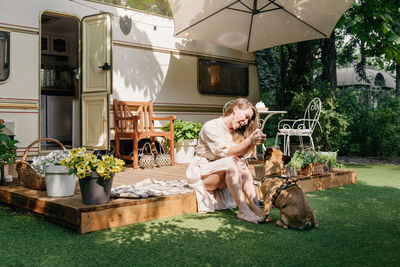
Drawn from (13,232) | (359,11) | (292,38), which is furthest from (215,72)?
(13,232)

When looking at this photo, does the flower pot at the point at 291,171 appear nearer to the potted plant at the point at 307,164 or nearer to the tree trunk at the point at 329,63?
the potted plant at the point at 307,164

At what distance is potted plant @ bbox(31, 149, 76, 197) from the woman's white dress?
1.03 meters

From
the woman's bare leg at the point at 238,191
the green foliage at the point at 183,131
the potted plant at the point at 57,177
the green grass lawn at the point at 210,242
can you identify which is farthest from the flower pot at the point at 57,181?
the green foliage at the point at 183,131

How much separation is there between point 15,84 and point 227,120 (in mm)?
3420

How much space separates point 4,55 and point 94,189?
341 centimetres

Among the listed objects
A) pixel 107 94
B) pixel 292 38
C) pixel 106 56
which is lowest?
pixel 107 94

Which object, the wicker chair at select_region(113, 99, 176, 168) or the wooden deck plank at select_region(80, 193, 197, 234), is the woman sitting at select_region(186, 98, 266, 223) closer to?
the wooden deck plank at select_region(80, 193, 197, 234)

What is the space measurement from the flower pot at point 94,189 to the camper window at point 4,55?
320 cm

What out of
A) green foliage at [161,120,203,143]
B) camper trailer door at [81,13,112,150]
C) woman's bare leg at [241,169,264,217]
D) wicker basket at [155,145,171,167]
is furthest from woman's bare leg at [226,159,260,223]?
green foliage at [161,120,203,143]

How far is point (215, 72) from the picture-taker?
25.6ft

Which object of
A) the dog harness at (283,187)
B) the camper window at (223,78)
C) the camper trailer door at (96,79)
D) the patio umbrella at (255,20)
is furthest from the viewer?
the camper window at (223,78)

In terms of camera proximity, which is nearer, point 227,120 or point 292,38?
point 227,120

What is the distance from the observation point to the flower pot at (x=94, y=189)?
2.84 m

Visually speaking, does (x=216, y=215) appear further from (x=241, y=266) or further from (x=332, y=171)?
(x=332, y=171)
